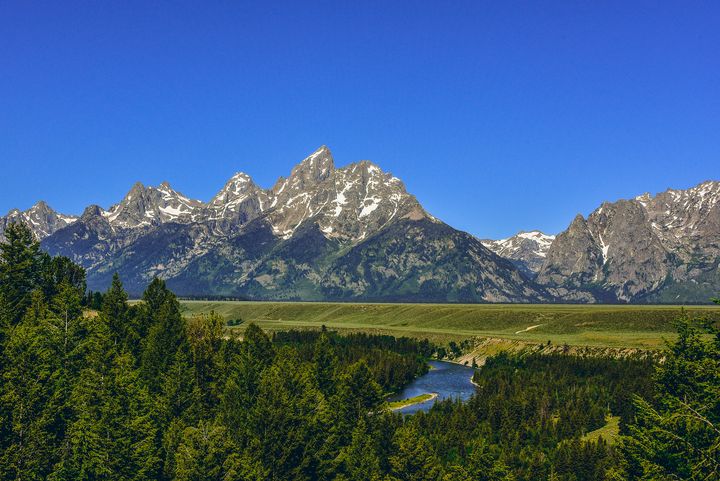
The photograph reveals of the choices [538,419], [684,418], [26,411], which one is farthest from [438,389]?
[684,418]

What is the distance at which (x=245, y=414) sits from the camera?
78.1 meters

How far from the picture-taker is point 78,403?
62.6m

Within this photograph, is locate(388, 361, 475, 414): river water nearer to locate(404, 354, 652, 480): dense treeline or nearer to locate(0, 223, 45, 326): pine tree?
locate(404, 354, 652, 480): dense treeline

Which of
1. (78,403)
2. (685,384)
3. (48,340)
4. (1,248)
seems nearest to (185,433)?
(78,403)

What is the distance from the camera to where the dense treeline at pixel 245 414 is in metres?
43.2

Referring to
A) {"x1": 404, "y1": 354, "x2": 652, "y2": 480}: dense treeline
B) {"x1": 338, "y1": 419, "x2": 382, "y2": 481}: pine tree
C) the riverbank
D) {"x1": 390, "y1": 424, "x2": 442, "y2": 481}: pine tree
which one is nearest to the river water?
the riverbank

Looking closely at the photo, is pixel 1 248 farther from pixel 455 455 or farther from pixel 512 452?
pixel 512 452

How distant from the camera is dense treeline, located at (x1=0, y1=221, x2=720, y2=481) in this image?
4319 cm

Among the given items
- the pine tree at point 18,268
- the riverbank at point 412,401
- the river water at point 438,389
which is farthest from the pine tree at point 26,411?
the riverbank at point 412,401

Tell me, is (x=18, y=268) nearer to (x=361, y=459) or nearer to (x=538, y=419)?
(x=361, y=459)

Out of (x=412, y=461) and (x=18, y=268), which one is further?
A: (x=18, y=268)

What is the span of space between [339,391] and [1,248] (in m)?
60.4

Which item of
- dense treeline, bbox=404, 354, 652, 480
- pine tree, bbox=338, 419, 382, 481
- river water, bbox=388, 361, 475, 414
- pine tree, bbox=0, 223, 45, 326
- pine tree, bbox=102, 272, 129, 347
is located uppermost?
pine tree, bbox=0, 223, 45, 326

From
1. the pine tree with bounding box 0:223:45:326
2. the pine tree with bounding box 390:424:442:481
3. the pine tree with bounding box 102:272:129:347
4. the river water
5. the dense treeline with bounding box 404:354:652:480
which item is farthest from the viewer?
the river water
